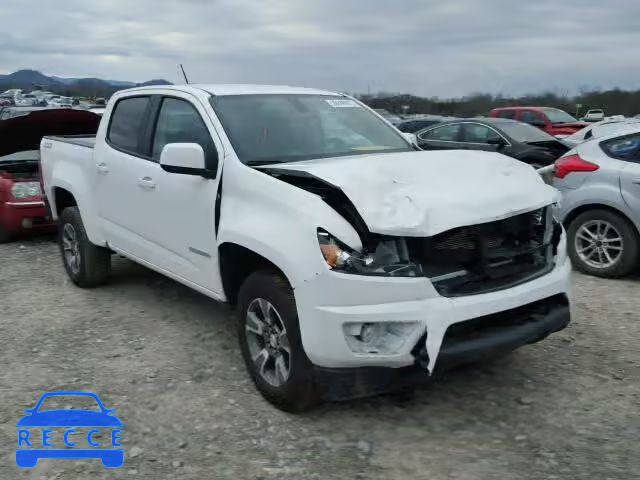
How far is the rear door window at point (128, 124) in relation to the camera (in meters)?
5.14

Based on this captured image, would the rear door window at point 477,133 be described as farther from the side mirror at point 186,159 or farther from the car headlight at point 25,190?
the side mirror at point 186,159

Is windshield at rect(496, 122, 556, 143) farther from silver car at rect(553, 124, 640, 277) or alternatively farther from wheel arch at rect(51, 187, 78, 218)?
wheel arch at rect(51, 187, 78, 218)

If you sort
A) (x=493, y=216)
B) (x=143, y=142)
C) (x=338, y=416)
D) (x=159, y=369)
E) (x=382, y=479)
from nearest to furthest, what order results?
1. (x=382, y=479)
2. (x=493, y=216)
3. (x=338, y=416)
4. (x=159, y=369)
5. (x=143, y=142)

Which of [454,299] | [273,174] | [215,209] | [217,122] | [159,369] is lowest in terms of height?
[159,369]

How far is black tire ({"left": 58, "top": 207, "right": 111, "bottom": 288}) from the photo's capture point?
19.6 feet

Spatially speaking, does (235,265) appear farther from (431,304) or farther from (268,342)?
(431,304)

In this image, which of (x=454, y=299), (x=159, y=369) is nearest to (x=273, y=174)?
(x=454, y=299)

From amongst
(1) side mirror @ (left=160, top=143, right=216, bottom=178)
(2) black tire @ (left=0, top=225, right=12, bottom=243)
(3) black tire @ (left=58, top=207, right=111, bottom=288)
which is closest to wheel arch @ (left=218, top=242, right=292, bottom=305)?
(1) side mirror @ (left=160, top=143, right=216, bottom=178)

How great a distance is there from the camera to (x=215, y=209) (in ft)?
13.2

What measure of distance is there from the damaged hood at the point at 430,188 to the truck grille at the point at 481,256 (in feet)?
0.35

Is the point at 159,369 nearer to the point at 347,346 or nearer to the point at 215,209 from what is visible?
the point at 215,209

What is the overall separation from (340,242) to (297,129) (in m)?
1.54

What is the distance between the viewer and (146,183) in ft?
15.6

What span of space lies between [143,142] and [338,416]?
2698 millimetres
